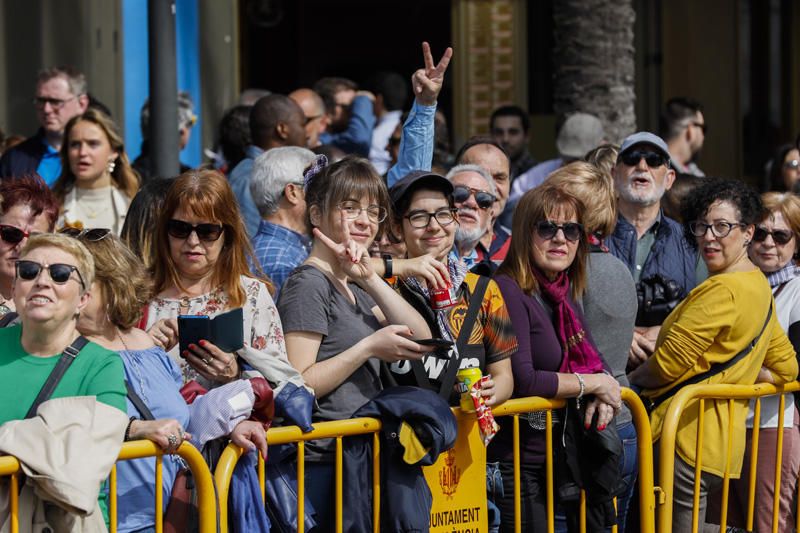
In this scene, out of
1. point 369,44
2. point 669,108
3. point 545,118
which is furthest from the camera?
point 369,44

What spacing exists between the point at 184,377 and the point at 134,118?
21.6 feet

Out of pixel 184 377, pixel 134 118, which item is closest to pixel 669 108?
pixel 134 118

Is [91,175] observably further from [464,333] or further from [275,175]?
[464,333]

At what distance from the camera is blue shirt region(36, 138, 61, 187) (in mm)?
7809

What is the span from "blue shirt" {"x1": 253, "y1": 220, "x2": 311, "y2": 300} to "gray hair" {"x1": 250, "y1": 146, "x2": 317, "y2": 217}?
0.10 meters

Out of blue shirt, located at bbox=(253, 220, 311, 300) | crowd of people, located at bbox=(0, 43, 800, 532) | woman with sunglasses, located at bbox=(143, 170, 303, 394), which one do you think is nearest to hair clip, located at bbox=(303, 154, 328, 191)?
crowd of people, located at bbox=(0, 43, 800, 532)

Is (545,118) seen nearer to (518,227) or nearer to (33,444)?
(518,227)

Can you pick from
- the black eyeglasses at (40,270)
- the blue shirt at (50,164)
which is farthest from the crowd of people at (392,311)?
the blue shirt at (50,164)

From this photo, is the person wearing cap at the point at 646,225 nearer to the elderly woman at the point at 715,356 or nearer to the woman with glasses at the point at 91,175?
the elderly woman at the point at 715,356

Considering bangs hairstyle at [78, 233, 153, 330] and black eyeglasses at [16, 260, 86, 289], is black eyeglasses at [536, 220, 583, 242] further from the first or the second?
black eyeglasses at [16, 260, 86, 289]

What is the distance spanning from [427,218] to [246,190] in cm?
229

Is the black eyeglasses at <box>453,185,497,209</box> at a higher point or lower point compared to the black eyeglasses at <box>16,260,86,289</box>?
higher

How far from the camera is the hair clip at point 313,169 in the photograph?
5.31m

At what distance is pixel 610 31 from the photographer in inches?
444
